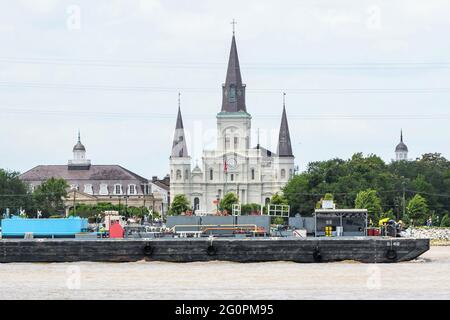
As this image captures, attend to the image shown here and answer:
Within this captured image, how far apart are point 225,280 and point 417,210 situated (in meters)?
112

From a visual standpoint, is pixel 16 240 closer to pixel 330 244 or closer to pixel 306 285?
pixel 330 244

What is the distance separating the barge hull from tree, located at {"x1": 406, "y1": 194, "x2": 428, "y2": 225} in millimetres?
90999

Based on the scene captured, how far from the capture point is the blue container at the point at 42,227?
103m

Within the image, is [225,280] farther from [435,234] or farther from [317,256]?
[435,234]

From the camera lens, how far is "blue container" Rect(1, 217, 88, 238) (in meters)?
103

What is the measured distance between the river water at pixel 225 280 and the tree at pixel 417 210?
89761 mm

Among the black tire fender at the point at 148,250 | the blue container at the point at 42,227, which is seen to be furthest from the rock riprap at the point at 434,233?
the black tire fender at the point at 148,250

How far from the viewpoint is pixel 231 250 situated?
95562 mm

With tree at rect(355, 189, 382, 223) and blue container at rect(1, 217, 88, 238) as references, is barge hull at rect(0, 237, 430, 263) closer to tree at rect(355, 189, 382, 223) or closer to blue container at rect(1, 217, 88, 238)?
blue container at rect(1, 217, 88, 238)

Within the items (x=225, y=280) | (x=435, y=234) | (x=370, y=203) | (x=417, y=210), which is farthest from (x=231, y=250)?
(x=417, y=210)

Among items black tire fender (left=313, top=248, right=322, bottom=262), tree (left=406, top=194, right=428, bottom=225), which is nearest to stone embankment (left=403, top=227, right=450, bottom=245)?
tree (left=406, top=194, right=428, bottom=225)

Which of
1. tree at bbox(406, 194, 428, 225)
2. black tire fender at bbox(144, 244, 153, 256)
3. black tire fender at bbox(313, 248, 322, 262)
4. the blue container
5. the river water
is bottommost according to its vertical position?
the river water
